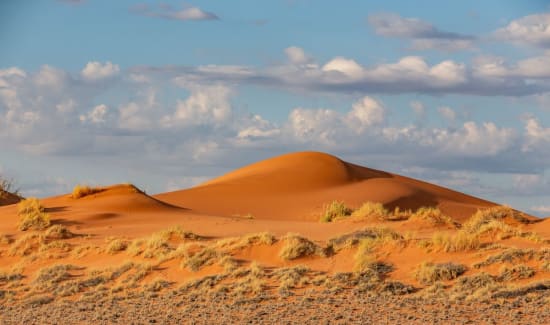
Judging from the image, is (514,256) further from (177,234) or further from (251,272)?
(177,234)

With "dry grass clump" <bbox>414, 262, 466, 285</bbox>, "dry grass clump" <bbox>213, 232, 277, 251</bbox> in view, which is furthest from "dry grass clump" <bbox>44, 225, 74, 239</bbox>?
"dry grass clump" <bbox>414, 262, 466, 285</bbox>

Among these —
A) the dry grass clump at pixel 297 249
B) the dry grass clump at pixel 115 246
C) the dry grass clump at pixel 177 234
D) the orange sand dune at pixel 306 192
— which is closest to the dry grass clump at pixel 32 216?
the dry grass clump at pixel 115 246

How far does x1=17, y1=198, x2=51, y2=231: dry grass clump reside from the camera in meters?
38.6

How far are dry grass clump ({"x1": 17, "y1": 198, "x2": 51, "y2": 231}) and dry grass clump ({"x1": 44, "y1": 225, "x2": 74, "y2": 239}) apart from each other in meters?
2.06

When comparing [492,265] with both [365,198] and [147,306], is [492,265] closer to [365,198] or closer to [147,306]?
[147,306]

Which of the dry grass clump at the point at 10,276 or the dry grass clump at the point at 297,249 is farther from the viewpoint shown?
the dry grass clump at the point at 10,276

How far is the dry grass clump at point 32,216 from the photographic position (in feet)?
127

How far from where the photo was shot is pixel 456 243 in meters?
27.1

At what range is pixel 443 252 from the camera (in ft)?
88.0

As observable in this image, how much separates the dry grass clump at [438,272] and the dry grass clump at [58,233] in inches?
647

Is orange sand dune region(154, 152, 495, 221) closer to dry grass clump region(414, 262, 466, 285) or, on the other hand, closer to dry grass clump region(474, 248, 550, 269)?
dry grass clump region(474, 248, 550, 269)

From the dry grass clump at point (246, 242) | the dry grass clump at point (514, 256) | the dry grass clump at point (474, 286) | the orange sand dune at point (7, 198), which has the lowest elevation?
the dry grass clump at point (474, 286)

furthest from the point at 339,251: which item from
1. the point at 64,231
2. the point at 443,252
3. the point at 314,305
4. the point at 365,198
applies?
the point at 365,198

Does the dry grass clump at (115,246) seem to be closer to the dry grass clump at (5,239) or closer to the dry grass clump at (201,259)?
the dry grass clump at (201,259)
